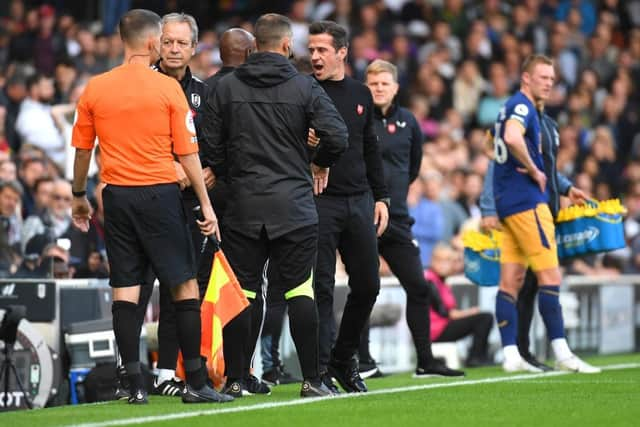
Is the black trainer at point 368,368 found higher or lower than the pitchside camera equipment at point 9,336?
lower

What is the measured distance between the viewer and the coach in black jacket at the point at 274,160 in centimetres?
859

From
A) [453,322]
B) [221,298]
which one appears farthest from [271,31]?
[453,322]

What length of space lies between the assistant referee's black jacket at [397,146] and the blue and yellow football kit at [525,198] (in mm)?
673

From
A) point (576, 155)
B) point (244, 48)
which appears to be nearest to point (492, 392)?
point (244, 48)

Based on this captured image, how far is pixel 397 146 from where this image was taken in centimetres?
1120

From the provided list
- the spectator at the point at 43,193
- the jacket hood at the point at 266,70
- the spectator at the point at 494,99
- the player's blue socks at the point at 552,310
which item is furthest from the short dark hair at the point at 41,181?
the spectator at the point at 494,99

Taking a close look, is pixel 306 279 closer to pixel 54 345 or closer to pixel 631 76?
pixel 54 345

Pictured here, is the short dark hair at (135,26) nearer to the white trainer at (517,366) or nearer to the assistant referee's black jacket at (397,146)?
the assistant referee's black jacket at (397,146)

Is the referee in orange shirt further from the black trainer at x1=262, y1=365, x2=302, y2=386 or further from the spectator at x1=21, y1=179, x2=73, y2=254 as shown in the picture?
the spectator at x1=21, y1=179, x2=73, y2=254

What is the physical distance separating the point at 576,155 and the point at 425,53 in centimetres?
249

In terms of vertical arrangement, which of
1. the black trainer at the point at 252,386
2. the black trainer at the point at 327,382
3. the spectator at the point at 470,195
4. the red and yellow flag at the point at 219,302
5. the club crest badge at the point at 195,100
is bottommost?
the black trainer at the point at 252,386

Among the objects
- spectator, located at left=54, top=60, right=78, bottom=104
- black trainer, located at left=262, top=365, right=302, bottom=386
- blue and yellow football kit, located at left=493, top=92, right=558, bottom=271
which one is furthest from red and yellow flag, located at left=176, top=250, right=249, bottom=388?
spectator, located at left=54, top=60, right=78, bottom=104

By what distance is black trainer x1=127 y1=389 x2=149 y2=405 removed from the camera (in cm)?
855

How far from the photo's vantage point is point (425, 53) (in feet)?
71.2
